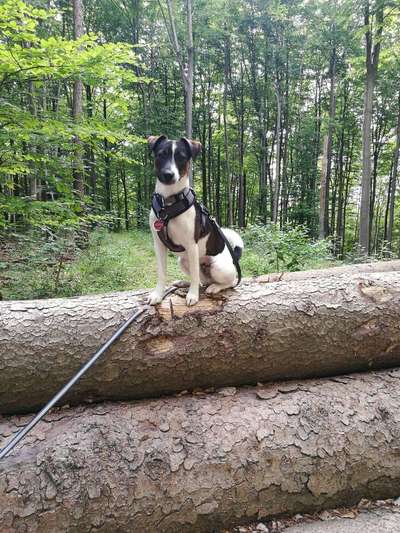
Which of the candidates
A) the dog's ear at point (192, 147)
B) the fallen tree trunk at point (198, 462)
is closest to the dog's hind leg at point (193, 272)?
the dog's ear at point (192, 147)

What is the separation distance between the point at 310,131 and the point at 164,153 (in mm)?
23820

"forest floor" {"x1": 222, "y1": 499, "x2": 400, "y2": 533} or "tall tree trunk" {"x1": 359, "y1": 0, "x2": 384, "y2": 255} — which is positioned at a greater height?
"tall tree trunk" {"x1": 359, "y1": 0, "x2": 384, "y2": 255}

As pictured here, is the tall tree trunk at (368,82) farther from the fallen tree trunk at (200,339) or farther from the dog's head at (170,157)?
the dog's head at (170,157)

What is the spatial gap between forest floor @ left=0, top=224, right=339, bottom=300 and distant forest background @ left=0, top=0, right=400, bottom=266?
→ 2.48ft

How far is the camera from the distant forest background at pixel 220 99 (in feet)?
14.6

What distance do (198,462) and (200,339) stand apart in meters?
0.74

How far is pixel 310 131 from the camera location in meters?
22.8

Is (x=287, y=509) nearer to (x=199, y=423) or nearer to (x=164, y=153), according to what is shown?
(x=199, y=423)

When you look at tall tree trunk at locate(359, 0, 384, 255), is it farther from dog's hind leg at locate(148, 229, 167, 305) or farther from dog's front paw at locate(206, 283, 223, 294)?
dog's hind leg at locate(148, 229, 167, 305)

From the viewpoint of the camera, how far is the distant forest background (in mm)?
4462

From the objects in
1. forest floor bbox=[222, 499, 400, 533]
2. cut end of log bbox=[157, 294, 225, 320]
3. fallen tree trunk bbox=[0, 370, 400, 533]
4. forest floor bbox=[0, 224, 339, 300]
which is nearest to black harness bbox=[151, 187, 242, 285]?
cut end of log bbox=[157, 294, 225, 320]

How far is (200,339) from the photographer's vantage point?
231cm

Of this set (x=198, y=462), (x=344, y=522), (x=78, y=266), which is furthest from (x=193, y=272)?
(x=78, y=266)

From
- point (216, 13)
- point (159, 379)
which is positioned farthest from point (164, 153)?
point (216, 13)
